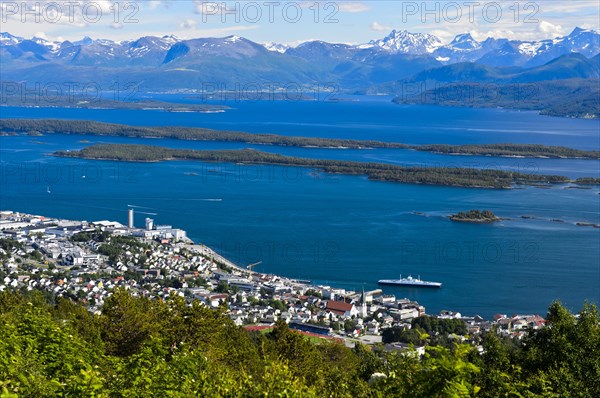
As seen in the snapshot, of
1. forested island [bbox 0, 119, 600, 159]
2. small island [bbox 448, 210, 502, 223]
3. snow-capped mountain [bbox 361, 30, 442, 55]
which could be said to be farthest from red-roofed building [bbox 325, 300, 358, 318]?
snow-capped mountain [bbox 361, 30, 442, 55]

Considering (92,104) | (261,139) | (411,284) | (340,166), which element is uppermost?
(92,104)

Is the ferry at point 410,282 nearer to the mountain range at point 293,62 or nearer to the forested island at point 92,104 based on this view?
the forested island at point 92,104

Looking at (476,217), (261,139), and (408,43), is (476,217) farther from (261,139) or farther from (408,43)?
(408,43)

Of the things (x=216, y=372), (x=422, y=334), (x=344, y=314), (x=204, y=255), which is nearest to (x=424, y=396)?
(x=422, y=334)

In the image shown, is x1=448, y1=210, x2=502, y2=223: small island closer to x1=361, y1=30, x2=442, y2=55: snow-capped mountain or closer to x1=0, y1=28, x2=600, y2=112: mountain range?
x1=0, y1=28, x2=600, y2=112: mountain range

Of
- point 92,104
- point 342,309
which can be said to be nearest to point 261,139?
point 342,309

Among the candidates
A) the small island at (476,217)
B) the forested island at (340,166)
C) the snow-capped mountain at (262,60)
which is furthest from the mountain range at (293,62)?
the small island at (476,217)

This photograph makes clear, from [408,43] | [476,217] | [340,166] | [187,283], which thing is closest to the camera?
[187,283]

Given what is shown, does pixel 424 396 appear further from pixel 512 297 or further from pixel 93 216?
pixel 93 216
